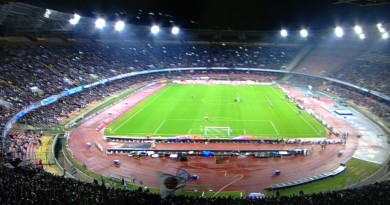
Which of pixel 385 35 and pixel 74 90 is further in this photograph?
pixel 385 35

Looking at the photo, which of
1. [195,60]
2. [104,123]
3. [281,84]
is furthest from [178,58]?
[104,123]

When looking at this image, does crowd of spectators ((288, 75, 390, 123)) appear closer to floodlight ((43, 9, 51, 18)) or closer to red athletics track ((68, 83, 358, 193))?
red athletics track ((68, 83, 358, 193))

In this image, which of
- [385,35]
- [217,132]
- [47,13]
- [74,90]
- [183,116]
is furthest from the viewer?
[385,35]

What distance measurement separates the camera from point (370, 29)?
276ft

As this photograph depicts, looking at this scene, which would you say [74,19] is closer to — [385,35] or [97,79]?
[97,79]

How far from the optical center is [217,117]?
2157 inches

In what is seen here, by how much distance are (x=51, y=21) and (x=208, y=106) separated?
28.4 m

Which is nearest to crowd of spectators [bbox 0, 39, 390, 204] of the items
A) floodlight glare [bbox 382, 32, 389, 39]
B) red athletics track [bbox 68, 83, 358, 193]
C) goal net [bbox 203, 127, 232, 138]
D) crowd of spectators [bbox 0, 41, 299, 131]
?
crowd of spectators [bbox 0, 41, 299, 131]

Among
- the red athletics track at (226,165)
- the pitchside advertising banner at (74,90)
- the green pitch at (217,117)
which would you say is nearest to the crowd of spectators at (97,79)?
the pitchside advertising banner at (74,90)

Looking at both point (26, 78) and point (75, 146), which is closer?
point (75, 146)

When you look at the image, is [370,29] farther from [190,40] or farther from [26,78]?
[26,78]

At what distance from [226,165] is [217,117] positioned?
18.1 meters

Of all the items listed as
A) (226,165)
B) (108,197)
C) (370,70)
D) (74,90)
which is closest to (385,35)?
(370,70)

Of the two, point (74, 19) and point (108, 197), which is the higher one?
point (74, 19)
